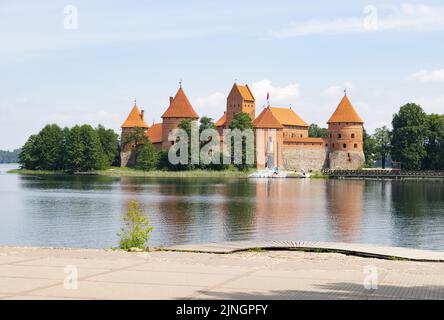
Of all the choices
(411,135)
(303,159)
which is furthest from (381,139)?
(411,135)

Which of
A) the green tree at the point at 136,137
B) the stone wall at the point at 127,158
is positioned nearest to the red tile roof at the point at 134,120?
the green tree at the point at 136,137

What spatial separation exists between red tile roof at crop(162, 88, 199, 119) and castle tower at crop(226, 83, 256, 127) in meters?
8.09

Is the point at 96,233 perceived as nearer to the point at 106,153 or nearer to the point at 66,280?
the point at 66,280

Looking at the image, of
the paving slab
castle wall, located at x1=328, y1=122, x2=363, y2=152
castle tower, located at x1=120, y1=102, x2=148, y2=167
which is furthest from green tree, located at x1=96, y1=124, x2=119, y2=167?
the paving slab

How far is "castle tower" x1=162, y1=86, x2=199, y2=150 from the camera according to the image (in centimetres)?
8138

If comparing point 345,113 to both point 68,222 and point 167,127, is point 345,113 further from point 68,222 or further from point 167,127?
point 68,222

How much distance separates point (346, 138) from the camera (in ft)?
266

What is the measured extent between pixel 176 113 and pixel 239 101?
10702 millimetres

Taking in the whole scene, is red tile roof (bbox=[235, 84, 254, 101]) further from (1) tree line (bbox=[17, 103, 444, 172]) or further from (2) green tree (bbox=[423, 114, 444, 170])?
(2) green tree (bbox=[423, 114, 444, 170])

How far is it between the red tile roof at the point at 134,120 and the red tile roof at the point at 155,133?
127 centimetres

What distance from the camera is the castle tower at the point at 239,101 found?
8862 cm
